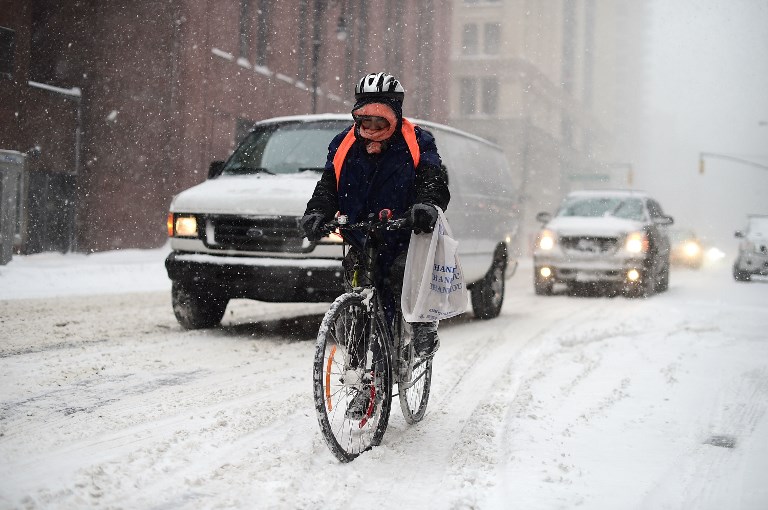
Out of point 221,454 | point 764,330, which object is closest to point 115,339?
point 221,454

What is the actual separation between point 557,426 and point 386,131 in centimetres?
191

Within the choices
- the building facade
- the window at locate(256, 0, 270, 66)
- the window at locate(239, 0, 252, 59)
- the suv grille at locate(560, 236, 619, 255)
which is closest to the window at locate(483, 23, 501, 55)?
the building facade

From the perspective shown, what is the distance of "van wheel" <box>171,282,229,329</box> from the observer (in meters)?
8.31

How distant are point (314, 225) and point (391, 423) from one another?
4.62 ft

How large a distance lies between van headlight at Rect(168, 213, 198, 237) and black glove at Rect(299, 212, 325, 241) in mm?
4096

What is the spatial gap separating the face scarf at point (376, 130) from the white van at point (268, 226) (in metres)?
3.16

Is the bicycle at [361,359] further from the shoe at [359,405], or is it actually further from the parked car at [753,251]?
the parked car at [753,251]

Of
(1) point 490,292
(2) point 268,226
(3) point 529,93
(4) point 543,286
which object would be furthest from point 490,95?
(2) point 268,226

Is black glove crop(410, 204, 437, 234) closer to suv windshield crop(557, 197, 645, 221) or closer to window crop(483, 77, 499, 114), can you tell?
suv windshield crop(557, 197, 645, 221)

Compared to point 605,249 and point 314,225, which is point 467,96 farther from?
point 314,225

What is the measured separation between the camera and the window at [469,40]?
185 ft

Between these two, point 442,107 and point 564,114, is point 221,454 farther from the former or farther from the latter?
point 564,114

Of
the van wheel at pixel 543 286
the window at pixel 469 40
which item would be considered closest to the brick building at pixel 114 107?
the van wheel at pixel 543 286

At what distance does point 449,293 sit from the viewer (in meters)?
4.39
